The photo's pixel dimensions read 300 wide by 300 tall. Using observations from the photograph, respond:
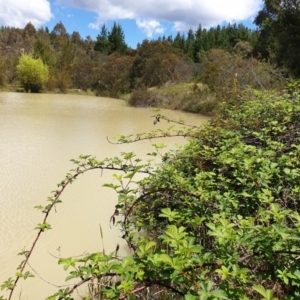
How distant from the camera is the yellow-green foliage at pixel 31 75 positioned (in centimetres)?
2203

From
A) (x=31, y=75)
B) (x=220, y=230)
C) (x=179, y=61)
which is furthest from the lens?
(x=31, y=75)

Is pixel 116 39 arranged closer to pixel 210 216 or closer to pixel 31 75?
pixel 31 75

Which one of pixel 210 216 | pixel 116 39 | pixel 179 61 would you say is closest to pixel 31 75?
pixel 179 61

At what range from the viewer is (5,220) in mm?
3064

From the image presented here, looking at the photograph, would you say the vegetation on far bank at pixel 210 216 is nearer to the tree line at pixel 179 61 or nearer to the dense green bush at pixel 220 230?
the dense green bush at pixel 220 230

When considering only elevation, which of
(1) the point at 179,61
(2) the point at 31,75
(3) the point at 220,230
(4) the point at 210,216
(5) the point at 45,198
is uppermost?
(1) the point at 179,61

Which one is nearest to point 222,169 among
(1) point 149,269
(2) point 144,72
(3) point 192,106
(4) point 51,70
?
(1) point 149,269

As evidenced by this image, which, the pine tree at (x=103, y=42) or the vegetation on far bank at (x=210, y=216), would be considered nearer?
the vegetation on far bank at (x=210, y=216)

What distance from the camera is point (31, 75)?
22.0 meters

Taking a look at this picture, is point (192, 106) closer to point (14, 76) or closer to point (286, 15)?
point (286, 15)

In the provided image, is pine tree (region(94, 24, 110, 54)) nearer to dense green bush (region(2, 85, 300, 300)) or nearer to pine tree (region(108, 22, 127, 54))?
pine tree (region(108, 22, 127, 54))

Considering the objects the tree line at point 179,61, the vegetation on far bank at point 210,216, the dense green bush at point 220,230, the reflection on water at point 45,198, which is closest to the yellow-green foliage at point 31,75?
the tree line at point 179,61

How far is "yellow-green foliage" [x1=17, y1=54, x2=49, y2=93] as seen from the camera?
2203 centimetres

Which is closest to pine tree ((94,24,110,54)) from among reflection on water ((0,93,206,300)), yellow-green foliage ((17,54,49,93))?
yellow-green foliage ((17,54,49,93))
